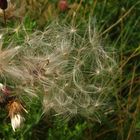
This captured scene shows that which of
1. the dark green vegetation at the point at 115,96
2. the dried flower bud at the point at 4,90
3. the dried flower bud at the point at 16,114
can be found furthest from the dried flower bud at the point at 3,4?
the dried flower bud at the point at 16,114

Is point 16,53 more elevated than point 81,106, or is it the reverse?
point 16,53

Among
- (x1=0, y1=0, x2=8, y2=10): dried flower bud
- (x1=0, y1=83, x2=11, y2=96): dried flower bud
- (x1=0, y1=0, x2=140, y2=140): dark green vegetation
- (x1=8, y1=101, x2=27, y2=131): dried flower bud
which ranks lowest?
(x1=0, y1=0, x2=140, y2=140): dark green vegetation

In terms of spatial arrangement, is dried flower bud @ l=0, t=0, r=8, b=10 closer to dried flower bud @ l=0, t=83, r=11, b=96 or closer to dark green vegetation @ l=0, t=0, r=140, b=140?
dark green vegetation @ l=0, t=0, r=140, b=140

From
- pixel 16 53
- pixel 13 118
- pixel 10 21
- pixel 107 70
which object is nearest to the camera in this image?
pixel 13 118

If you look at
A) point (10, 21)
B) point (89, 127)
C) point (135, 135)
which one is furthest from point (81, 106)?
point (10, 21)

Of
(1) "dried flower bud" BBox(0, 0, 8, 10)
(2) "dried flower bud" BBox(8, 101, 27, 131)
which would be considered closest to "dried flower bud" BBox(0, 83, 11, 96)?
(2) "dried flower bud" BBox(8, 101, 27, 131)

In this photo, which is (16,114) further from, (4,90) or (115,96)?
(115,96)

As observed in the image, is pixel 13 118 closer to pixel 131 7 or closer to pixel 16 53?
pixel 16 53

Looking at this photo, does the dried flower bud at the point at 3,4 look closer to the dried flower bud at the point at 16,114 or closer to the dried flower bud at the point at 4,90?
the dried flower bud at the point at 4,90
